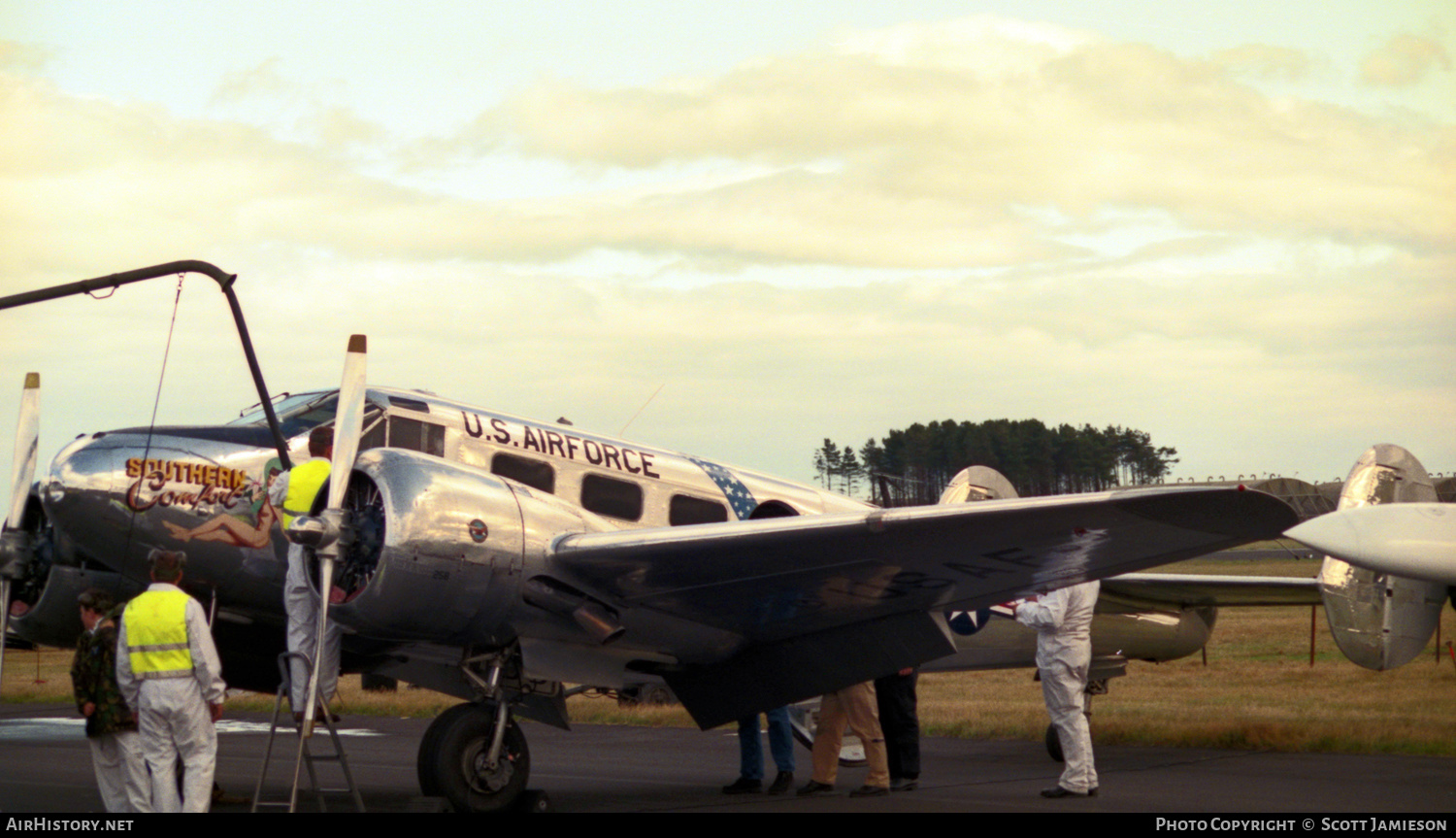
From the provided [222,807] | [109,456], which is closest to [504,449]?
[109,456]

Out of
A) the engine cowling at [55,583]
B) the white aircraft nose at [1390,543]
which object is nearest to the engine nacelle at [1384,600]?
the white aircraft nose at [1390,543]

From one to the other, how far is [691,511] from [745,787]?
2.30m

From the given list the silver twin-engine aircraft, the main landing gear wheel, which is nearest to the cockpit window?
the silver twin-engine aircraft

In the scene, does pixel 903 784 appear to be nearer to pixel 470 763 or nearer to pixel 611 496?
pixel 611 496

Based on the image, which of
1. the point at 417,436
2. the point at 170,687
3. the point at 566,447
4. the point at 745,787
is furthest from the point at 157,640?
the point at 745,787

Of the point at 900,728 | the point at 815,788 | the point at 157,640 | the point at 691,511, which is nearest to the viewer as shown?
the point at 157,640

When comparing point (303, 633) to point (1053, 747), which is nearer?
point (303, 633)

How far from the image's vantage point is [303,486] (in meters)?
8.80

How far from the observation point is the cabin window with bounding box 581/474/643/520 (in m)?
10.6

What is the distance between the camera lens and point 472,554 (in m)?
8.55

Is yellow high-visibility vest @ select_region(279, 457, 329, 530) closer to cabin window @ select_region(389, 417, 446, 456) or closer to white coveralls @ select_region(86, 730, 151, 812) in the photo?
cabin window @ select_region(389, 417, 446, 456)

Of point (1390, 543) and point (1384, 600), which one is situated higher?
point (1390, 543)

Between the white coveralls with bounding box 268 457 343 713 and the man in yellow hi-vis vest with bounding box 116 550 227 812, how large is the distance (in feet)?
3.39
